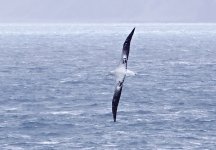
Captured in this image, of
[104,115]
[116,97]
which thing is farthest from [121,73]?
[104,115]

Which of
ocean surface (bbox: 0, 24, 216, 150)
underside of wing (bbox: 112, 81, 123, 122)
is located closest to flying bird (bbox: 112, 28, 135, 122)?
underside of wing (bbox: 112, 81, 123, 122)

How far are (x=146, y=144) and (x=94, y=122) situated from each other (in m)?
19.9

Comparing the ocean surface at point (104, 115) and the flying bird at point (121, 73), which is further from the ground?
the flying bird at point (121, 73)

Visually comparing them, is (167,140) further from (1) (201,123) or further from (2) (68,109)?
(2) (68,109)

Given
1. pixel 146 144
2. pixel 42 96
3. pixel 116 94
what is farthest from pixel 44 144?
pixel 116 94

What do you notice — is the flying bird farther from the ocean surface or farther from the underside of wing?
the ocean surface

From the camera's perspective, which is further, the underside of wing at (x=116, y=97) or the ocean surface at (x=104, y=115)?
the ocean surface at (x=104, y=115)

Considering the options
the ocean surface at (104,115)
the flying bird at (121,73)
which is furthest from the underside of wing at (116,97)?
the ocean surface at (104,115)

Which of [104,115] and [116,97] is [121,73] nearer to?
[116,97]

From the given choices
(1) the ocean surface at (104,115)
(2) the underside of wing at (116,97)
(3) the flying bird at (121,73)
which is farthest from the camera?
(1) the ocean surface at (104,115)

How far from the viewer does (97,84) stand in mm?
185625

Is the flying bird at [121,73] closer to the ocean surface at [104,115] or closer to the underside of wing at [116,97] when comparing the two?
the underside of wing at [116,97]

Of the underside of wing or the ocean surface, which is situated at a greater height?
the underside of wing

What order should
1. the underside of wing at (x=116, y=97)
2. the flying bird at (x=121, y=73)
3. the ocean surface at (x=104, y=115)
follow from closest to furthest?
the underside of wing at (x=116, y=97) < the flying bird at (x=121, y=73) < the ocean surface at (x=104, y=115)
